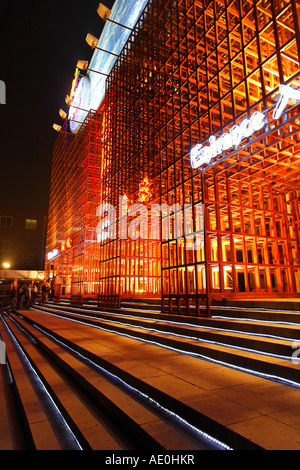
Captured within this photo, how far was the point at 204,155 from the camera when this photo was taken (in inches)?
272

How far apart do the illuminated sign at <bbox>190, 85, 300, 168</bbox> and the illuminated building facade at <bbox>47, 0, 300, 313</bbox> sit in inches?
0.9

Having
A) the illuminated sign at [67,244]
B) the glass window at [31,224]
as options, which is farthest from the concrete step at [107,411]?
the glass window at [31,224]

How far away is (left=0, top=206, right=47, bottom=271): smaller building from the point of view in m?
34.3

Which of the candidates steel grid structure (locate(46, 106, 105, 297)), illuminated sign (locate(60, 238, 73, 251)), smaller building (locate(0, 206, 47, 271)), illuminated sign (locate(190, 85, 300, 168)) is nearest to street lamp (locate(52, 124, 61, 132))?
steel grid structure (locate(46, 106, 105, 297))

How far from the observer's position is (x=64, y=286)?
24.2 metres

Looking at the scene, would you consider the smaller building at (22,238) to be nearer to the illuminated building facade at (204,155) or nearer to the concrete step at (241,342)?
the illuminated building facade at (204,155)

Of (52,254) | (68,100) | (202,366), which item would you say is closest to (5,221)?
(52,254)

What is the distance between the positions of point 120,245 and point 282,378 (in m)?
9.26

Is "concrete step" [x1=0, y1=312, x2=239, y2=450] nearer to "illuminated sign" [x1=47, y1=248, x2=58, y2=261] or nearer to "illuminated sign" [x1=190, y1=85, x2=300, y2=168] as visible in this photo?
"illuminated sign" [x1=190, y1=85, x2=300, y2=168]

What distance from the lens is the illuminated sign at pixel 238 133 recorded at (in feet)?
15.9

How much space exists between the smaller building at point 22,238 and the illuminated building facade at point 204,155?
20780 mm

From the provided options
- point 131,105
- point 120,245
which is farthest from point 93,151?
point 120,245

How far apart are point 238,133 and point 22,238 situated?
35199 millimetres

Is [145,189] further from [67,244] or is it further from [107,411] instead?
[67,244]
